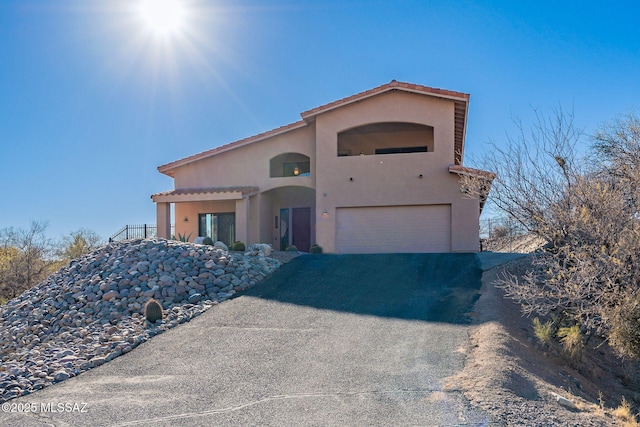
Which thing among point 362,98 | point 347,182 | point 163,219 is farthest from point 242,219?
point 362,98

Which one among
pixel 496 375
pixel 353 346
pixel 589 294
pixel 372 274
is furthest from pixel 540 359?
pixel 372 274

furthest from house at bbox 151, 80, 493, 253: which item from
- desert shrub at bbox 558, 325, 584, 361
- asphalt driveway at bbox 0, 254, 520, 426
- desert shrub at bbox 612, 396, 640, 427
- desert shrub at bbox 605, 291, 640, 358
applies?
desert shrub at bbox 612, 396, 640, 427

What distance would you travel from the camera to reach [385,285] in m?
13.9

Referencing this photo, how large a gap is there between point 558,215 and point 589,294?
1618 millimetres

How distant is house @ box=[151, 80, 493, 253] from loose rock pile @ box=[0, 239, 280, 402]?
5.20 metres

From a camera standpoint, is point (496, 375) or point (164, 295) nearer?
point (496, 375)

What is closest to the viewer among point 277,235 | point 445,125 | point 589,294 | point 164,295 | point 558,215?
point 589,294

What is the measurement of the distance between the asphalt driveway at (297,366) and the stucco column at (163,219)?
409 inches

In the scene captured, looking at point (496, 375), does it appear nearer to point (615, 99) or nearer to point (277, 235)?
point (615, 99)

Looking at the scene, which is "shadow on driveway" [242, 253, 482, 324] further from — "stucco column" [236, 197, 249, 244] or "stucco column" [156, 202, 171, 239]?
"stucco column" [156, 202, 171, 239]

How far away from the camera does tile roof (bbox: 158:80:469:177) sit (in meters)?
20.4

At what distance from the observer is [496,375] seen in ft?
24.6

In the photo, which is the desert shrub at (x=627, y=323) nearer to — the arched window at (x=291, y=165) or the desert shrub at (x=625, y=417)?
the desert shrub at (x=625, y=417)

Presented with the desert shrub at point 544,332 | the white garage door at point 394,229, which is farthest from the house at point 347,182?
the desert shrub at point 544,332
